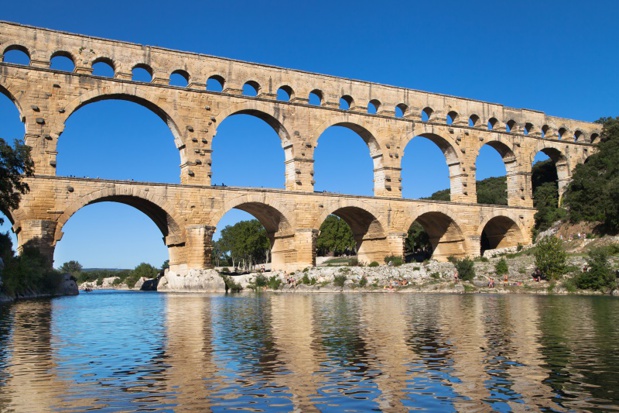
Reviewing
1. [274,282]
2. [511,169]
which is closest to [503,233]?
[511,169]

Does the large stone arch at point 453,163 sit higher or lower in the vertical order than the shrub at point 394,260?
higher

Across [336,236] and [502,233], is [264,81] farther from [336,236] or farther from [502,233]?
[336,236]

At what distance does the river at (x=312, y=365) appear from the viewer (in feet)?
18.4

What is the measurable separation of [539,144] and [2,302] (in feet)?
111

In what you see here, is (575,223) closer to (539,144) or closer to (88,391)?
(539,144)

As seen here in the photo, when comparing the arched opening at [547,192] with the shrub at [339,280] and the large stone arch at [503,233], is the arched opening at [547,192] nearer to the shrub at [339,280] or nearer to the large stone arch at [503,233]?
the large stone arch at [503,233]

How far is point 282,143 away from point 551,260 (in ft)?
46.4

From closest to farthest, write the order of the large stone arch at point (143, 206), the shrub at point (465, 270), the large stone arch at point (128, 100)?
the large stone arch at point (143, 206)
the large stone arch at point (128, 100)
the shrub at point (465, 270)

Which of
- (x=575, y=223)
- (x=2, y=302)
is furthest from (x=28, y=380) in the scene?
(x=575, y=223)

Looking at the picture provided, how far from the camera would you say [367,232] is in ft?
117

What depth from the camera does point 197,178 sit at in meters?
30.2

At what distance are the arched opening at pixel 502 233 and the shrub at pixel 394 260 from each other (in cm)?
892

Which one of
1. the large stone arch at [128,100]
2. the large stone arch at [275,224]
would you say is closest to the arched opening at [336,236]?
the large stone arch at [275,224]

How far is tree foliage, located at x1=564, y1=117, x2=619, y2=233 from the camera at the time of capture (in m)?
32.7
